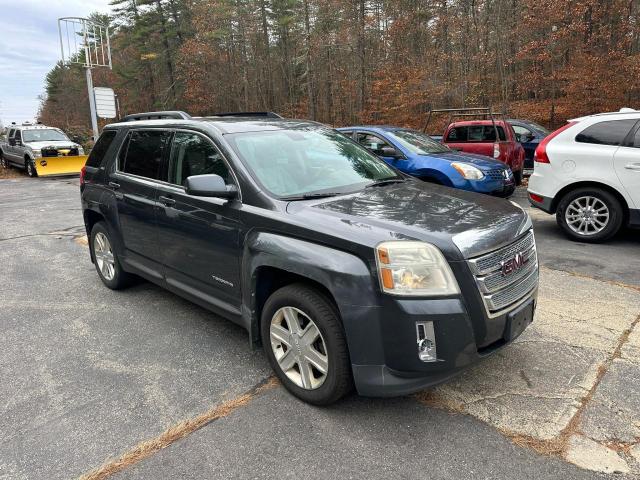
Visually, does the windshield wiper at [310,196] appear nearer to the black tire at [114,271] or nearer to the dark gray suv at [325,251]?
the dark gray suv at [325,251]

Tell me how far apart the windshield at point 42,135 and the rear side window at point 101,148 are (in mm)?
16033

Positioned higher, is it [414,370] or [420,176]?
[420,176]

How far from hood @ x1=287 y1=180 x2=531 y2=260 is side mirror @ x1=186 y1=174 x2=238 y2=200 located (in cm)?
47

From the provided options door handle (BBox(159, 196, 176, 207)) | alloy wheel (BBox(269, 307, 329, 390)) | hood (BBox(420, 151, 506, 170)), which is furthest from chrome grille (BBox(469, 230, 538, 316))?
hood (BBox(420, 151, 506, 170))

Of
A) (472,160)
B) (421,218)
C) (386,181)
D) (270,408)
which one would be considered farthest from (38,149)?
(421,218)

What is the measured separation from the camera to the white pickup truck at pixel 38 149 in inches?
695

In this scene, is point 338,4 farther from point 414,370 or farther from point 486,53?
point 414,370

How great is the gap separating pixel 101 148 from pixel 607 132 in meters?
6.19

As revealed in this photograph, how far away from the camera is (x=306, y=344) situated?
2.84m

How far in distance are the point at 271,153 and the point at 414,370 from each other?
1.90 meters

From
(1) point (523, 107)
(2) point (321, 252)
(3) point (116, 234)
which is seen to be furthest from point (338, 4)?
(2) point (321, 252)

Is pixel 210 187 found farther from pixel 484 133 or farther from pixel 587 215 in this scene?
pixel 484 133

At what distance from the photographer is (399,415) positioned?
2.79 metres

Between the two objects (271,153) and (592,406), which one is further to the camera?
(271,153)
